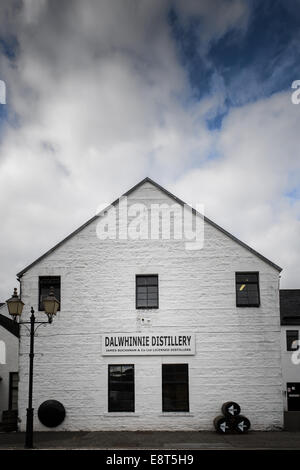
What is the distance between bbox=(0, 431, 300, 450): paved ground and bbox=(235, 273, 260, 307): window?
496cm

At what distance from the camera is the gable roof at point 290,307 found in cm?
3808

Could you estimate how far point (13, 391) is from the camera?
2436 centimetres

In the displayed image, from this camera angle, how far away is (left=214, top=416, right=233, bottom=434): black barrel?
56.4 ft

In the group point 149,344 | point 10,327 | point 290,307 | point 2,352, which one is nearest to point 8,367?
point 2,352

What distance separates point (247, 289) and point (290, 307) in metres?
21.6

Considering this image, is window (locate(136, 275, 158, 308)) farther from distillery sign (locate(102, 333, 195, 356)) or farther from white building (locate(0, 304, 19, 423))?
white building (locate(0, 304, 19, 423))

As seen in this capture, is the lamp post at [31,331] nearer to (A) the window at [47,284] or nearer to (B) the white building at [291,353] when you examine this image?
(A) the window at [47,284]

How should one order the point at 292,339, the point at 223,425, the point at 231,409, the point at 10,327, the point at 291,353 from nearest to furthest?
the point at 223,425, the point at 231,409, the point at 10,327, the point at 292,339, the point at 291,353

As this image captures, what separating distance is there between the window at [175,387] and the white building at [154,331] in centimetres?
4

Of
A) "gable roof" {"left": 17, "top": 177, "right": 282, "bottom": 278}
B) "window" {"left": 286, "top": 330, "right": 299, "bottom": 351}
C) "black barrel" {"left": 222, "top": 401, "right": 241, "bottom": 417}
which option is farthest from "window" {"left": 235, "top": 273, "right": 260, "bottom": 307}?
"window" {"left": 286, "top": 330, "right": 299, "bottom": 351}

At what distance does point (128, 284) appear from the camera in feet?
63.5

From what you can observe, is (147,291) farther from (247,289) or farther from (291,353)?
(291,353)
